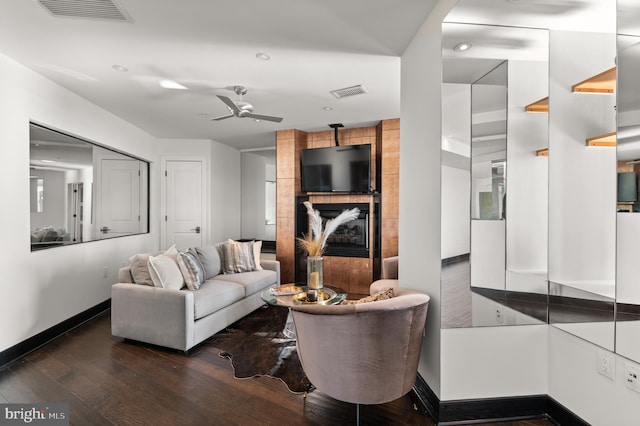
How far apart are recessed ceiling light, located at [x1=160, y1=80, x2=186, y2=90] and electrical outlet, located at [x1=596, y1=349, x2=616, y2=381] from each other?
3.98m

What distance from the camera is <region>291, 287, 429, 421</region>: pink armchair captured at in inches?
66.9

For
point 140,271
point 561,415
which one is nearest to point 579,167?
point 561,415

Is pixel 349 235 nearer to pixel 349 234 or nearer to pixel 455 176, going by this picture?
pixel 349 234

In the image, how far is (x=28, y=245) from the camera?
2.86 m

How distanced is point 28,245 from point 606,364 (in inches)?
175

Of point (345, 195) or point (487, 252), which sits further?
point (345, 195)

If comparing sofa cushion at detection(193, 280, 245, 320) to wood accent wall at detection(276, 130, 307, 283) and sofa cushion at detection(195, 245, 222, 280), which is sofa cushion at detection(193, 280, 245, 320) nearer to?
sofa cushion at detection(195, 245, 222, 280)

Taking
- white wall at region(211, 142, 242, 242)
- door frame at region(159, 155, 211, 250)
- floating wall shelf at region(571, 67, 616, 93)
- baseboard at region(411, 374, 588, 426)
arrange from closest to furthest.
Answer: floating wall shelf at region(571, 67, 616, 93), baseboard at region(411, 374, 588, 426), door frame at region(159, 155, 211, 250), white wall at region(211, 142, 242, 242)

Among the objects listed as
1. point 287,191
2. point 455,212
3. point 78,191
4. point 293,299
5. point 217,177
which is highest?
point 217,177

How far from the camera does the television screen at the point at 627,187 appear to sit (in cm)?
143

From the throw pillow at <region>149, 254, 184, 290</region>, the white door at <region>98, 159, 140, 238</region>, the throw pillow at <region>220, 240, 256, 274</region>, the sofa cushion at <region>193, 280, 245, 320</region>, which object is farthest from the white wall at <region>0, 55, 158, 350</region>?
the throw pillow at <region>220, 240, 256, 274</region>

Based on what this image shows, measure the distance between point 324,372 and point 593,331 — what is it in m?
1.53

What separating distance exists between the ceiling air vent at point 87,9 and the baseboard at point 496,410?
10.6ft

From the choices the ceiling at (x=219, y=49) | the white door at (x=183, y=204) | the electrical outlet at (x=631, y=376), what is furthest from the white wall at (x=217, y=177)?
the electrical outlet at (x=631, y=376)
